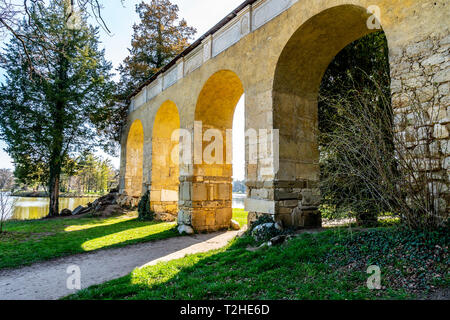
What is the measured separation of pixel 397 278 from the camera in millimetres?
2662

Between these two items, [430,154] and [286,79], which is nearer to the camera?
[430,154]

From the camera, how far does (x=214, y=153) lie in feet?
28.0

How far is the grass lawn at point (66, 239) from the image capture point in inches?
225

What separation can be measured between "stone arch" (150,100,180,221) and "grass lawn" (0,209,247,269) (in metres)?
1.33

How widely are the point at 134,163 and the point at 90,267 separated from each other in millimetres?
10545

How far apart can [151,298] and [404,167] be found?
344 centimetres

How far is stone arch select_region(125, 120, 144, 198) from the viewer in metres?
14.5

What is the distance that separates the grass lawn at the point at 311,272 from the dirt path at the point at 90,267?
1.96ft

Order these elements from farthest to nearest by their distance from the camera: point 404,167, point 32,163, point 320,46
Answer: point 32,163
point 320,46
point 404,167

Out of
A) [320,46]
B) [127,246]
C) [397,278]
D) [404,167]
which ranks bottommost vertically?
[127,246]

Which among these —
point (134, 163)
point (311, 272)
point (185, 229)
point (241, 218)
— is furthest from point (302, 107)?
point (134, 163)

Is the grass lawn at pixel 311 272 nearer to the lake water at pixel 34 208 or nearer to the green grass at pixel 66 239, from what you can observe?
the green grass at pixel 66 239
